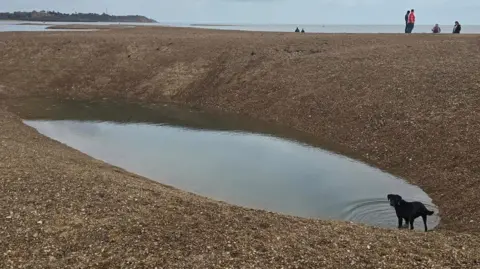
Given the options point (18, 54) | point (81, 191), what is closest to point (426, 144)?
point (81, 191)

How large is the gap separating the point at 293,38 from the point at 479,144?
3488cm

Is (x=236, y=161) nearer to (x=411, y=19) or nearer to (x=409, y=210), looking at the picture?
(x=409, y=210)

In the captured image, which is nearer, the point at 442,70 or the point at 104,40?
the point at 442,70

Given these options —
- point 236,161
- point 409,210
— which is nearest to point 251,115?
point 236,161

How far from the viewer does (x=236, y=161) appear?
2364 centimetres

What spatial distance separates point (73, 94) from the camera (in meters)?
46.7

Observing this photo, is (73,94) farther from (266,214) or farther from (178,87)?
(266,214)

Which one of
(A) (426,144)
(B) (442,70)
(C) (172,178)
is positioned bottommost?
(C) (172,178)

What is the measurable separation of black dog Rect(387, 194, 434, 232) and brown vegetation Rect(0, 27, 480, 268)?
3.23ft

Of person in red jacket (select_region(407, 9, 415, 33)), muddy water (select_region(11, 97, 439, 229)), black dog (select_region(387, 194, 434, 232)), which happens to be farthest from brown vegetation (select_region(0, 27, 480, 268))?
person in red jacket (select_region(407, 9, 415, 33))

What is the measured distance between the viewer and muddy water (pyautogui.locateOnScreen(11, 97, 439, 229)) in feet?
59.1

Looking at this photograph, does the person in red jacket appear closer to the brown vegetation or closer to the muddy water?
the brown vegetation

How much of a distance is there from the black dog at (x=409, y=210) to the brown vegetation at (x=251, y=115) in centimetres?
98

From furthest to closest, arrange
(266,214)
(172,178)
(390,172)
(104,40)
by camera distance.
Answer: (104,40) < (390,172) < (172,178) < (266,214)
